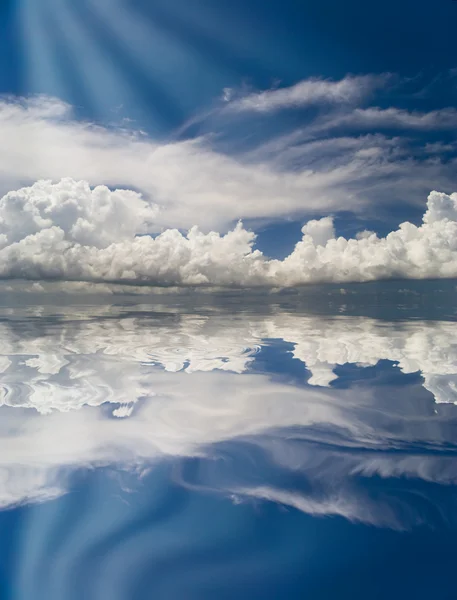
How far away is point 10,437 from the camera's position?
44.7 feet

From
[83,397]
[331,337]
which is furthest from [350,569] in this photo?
[331,337]

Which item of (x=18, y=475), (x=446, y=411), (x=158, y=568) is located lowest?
(x=158, y=568)

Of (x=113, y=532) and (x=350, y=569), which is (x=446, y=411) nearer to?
(x=350, y=569)

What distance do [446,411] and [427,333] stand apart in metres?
29.2

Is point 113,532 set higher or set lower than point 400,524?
lower

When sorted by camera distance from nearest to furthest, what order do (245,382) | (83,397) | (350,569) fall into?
(350,569), (83,397), (245,382)

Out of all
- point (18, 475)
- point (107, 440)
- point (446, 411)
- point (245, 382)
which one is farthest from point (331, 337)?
point (18, 475)

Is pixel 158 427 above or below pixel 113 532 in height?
above

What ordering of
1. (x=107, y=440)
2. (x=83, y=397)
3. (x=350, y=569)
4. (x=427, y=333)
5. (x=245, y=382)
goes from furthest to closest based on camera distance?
(x=427, y=333)
(x=245, y=382)
(x=83, y=397)
(x=107, y=440)
(x=350, y=569)

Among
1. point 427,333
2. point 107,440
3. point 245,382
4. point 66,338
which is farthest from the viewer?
point 427,333

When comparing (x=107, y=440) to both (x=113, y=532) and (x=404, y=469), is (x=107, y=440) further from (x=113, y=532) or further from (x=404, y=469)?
(x=404, y=469)

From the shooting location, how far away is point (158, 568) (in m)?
9.10

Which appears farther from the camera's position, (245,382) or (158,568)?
(245,382)

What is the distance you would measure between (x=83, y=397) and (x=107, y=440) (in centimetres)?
479
